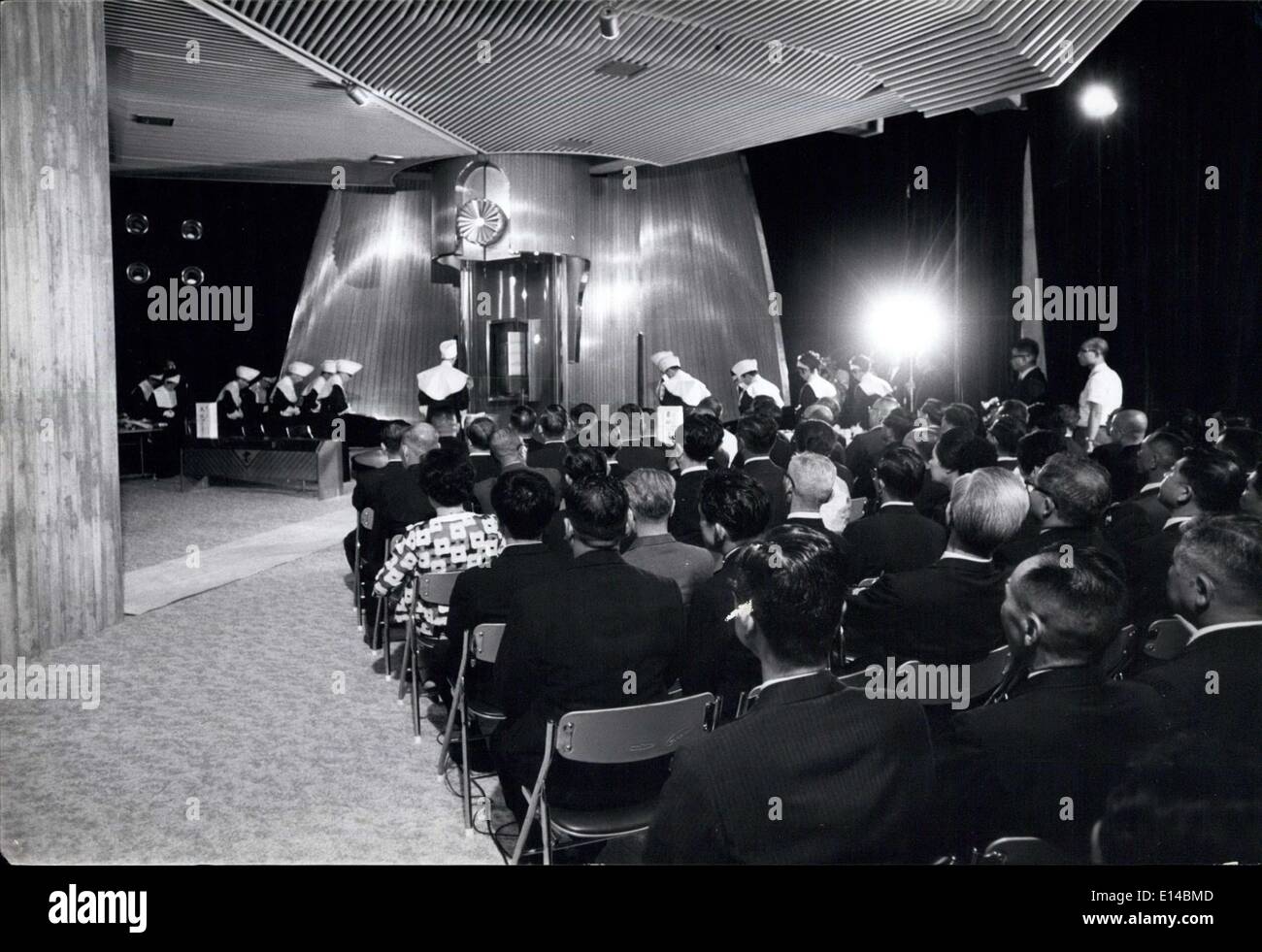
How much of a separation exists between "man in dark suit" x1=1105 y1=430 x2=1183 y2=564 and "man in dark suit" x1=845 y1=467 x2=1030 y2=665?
3.55 ft

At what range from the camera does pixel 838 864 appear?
1721mm

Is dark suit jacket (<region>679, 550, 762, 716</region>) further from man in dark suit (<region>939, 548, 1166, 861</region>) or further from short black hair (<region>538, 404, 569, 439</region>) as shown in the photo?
short black hair (<region>538, 404, 569, 439</region>)

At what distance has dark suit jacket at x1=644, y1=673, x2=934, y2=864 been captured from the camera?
1631 millimetres

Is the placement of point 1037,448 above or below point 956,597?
above

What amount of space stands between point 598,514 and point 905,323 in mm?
10730

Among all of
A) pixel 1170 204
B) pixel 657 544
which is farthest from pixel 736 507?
pixel 1170 204

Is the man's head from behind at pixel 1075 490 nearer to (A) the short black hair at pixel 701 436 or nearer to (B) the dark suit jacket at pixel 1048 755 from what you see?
(B) the dark suit jacket at pixel 1048 755

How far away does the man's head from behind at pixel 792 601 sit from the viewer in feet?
5.84

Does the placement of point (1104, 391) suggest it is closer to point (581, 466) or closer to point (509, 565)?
point (581, 466)

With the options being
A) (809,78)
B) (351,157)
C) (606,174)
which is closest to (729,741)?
(809,78)

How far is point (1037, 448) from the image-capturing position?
451 centimetres

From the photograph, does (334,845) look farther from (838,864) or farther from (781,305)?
(781,305)

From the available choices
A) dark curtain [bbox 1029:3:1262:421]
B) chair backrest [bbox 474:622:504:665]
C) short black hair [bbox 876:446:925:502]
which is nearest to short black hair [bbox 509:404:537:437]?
short black hair [bbox 876:446:925:502]

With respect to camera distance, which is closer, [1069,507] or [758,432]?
[1069,507]
